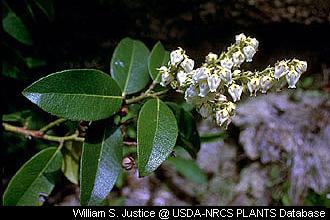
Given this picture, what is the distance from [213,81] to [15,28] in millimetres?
906

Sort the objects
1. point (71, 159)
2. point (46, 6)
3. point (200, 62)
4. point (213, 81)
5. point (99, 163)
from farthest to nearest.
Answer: point (200, 62)
point (46, 6)
point (71, 159)
point (99, 163)
point (213, 81)

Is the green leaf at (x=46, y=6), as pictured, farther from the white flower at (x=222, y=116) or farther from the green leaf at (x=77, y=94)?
the white flower at (x=222, y=116)

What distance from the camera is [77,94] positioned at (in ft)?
3.80

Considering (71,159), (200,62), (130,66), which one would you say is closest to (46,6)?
(130,66)

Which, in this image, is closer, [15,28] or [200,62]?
[15,28]

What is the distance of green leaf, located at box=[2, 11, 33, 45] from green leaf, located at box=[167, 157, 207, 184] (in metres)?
0.77

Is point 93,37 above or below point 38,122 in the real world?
above

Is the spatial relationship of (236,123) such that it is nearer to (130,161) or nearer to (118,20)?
(118,20)

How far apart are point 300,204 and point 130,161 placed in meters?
1.10

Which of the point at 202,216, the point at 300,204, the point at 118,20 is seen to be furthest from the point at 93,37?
the point at 300,204

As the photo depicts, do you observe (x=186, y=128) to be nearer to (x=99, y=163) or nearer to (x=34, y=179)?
(x=99, y=163)

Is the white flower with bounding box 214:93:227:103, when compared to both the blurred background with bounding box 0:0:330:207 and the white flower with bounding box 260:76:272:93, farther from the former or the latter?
the blurred background with bounding box 0:0:330:207

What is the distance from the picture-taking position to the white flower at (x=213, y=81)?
3.18 feet

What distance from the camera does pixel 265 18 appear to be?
70.1 inches
